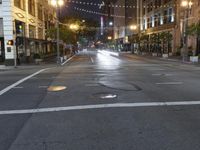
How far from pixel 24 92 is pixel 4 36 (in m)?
21.2

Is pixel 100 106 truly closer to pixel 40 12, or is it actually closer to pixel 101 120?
pixel 101 120

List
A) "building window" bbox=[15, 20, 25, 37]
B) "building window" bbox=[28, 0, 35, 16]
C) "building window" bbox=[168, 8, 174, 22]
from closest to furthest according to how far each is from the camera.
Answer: "building window" bbox=[15, 20, 25, 37] < "building window" bbox=[28, 0, 35, 16] < "building window" bbox=[168, 8, 174, 22]

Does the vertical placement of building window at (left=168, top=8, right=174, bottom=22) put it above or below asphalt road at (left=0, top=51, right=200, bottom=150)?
above

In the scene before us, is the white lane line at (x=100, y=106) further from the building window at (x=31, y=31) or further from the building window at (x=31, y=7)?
the building window at (x=31, y=7)

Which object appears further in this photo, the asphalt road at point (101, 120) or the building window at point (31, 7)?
the building window at point (31, 7)

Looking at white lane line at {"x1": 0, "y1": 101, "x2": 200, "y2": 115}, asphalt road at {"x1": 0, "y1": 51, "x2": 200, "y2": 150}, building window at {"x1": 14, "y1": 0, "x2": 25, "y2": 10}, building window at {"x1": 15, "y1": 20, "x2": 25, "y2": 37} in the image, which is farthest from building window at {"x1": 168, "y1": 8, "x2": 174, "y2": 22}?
white lane line at {"x1": 0, "y1": 101, "x2": 200, "y2": 115}

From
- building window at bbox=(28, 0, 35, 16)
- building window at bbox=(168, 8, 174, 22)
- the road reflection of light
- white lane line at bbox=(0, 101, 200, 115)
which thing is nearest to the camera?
white lane line at bbox=(0, 101, 200, 115)

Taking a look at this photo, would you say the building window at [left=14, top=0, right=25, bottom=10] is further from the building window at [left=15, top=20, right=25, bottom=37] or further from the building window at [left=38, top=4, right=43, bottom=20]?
the building window at [left=38, top=4, right=43, bottom=20]

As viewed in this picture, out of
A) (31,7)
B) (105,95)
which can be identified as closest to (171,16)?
(31,7)

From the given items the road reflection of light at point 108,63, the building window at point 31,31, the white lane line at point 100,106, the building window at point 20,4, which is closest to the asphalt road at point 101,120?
the white lane line at point 100,106

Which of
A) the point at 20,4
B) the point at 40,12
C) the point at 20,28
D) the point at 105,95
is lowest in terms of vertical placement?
the point at 105,95

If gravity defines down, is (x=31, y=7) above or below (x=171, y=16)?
below

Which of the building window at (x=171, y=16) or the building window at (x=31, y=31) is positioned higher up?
the building window at (x=171, y=16)

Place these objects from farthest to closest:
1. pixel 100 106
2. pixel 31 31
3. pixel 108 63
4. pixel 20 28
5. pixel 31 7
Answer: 1. pixel 31 7
2. pixel 31 31
3. pixel 20 28
4. pixel 108 63
5. pixel 100 106
